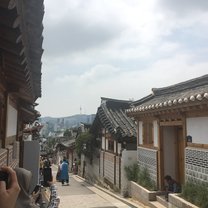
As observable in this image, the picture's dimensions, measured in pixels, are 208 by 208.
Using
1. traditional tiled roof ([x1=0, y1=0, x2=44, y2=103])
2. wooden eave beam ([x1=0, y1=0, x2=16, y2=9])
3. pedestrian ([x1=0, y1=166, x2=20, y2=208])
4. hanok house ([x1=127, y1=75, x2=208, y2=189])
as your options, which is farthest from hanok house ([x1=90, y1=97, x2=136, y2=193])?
pedestrian ([x1=0, y1=166, x2=20, y2=208])

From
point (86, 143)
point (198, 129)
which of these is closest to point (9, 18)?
point (198, 129)

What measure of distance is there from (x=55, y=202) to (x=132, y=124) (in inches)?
563

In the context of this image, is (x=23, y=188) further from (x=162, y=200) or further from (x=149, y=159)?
(x=149, y=159)

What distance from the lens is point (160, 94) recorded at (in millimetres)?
17656

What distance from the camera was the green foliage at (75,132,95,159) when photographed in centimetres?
2643

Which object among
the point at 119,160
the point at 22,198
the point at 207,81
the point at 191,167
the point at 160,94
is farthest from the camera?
the point at 119,160

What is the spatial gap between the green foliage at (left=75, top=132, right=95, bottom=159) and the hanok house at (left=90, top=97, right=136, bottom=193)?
0.56 m

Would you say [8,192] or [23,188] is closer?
[8,192]

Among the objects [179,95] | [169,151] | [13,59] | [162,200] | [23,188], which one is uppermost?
[179,95]

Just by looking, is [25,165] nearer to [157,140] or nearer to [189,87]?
[157,140]

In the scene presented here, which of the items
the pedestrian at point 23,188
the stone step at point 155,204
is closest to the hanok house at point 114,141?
the stone step at point 155,204

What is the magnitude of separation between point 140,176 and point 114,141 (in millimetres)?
4798

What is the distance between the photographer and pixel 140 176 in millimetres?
16172

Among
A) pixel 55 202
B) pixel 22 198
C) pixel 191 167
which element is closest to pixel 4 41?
pixel 22 198
